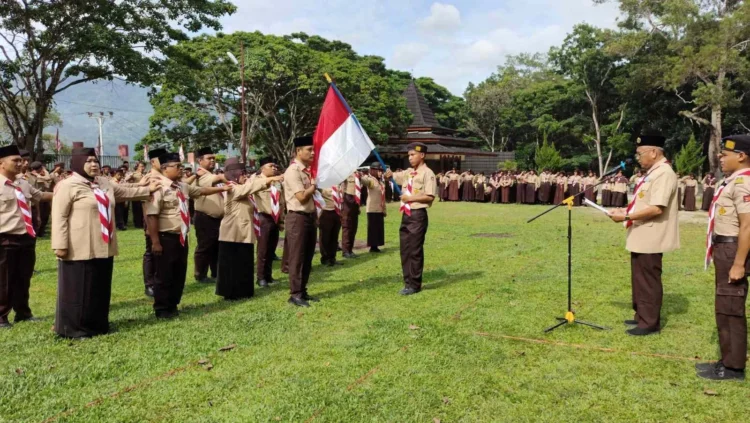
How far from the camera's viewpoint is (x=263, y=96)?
32.1 metres

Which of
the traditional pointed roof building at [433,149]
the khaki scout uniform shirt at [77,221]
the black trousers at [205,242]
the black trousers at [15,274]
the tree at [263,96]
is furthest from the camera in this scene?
the traditional pointed roof building at [433,149]

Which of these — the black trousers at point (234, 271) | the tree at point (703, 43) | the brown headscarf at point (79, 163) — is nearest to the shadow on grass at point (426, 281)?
the black trousers at point (234, 271)

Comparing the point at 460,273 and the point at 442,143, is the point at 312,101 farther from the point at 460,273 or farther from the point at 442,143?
the point at 460,273

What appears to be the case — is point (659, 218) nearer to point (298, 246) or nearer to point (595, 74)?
point (298, 246)

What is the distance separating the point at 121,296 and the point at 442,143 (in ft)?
135

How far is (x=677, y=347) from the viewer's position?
18.7ft

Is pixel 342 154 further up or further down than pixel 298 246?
further up

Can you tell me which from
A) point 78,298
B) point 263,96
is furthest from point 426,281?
point 263,96

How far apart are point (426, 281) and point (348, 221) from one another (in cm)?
347

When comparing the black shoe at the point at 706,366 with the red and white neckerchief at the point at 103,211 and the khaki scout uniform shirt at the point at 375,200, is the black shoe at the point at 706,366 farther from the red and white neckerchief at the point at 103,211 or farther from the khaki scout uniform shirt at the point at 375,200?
the khaki scout uniform shirt at the point at 375,200

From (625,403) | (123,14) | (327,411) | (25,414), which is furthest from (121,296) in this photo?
(123,14)

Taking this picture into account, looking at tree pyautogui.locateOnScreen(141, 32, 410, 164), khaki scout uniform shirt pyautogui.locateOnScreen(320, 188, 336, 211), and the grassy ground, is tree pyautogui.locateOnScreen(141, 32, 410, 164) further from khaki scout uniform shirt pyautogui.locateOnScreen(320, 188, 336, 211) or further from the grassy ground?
the grassy ground

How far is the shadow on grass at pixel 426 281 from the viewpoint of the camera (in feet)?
27.5

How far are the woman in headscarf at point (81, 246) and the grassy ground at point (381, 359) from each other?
29cm
